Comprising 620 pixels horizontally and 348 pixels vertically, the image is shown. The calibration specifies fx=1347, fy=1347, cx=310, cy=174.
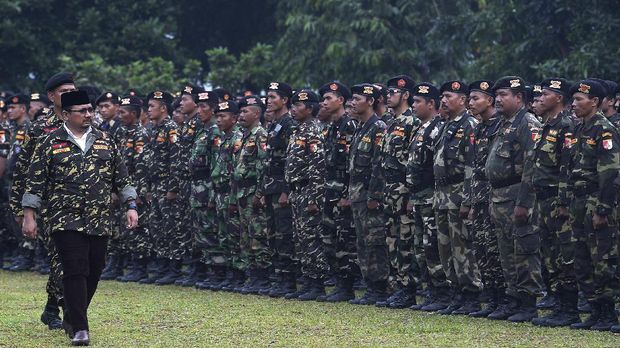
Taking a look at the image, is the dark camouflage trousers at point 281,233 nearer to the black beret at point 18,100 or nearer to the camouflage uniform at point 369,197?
the camouflage uniform at point 369,197

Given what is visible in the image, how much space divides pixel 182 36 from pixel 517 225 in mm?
23547

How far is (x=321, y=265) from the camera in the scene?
14938 mm

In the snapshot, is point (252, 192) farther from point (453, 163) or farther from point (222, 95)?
point (453, 163)

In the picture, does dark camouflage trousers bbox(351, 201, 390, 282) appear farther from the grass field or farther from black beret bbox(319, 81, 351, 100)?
black beret bbox(319, 81, 351, 100)

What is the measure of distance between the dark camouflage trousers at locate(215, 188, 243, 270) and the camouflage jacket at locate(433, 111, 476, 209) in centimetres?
375

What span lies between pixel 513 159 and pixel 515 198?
0.36m

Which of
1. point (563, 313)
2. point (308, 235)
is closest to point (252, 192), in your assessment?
point (308, 235)

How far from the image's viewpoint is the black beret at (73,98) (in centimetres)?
1112

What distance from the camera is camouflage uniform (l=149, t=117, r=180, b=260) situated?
1716 centimetres

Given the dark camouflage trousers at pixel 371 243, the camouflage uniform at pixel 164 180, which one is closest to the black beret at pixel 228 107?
the camouflage uniform at pixel 164 180

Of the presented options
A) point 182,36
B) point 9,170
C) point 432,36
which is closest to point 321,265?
point 9,170

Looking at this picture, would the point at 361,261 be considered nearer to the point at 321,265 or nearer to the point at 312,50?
the point at 321,265

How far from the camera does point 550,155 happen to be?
1234 cm

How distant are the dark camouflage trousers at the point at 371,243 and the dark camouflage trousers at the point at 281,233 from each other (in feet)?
4.06
